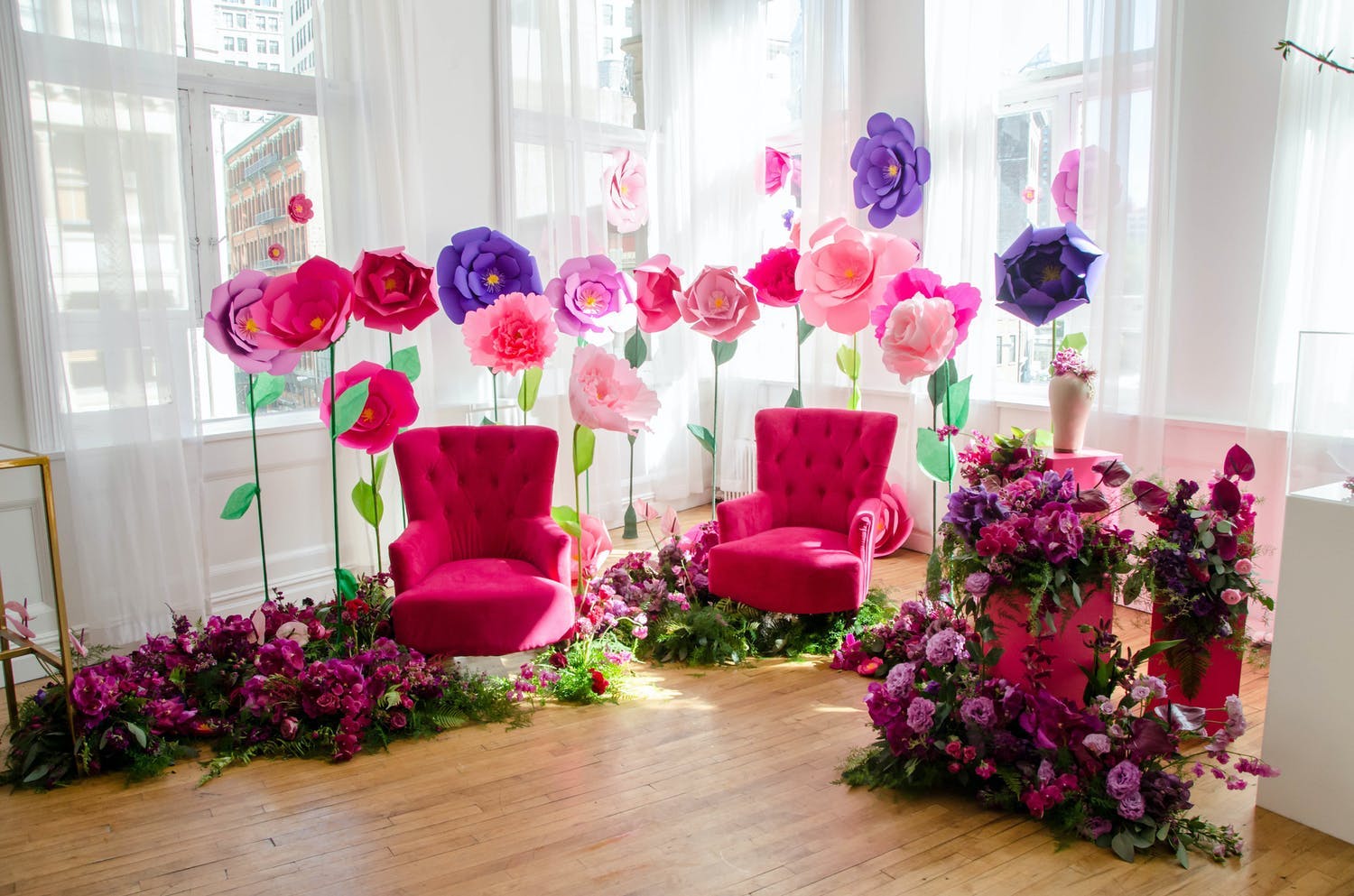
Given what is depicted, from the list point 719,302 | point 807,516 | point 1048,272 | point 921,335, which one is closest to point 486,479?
point 719,302

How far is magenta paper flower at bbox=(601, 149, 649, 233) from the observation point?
18.6 feet

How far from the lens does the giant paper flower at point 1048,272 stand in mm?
4043

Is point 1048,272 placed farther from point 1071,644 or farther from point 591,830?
point 591,830

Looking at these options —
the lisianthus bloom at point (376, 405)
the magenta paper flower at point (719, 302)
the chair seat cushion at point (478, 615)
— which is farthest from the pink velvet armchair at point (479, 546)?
the magenta paper flower at point (719, 302)

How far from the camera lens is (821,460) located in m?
4.46

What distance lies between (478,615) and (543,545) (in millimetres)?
472

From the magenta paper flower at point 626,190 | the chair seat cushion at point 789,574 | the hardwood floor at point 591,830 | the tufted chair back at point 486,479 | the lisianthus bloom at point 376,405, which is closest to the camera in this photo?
the hardwood floor at point 591,830

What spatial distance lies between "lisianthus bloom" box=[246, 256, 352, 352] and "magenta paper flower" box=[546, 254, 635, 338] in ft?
3.48

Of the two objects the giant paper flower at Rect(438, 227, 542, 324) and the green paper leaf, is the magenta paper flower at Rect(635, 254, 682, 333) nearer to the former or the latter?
the giant paper flower at Rect(438, 227, 542, 324)

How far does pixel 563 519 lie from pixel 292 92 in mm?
2446

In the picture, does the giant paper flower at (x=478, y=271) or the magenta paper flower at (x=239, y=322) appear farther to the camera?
the giant paper flower at (x=478, y=271)

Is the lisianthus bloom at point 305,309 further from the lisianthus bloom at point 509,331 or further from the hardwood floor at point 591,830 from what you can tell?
the hardwood floor at point 591,830

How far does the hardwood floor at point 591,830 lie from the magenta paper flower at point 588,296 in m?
1.70

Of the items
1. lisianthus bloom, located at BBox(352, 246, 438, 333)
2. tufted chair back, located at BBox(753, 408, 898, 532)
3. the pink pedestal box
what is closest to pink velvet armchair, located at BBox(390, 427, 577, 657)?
Result: lisianthus bloom, located at BBox(352, 246, 438, 333)
